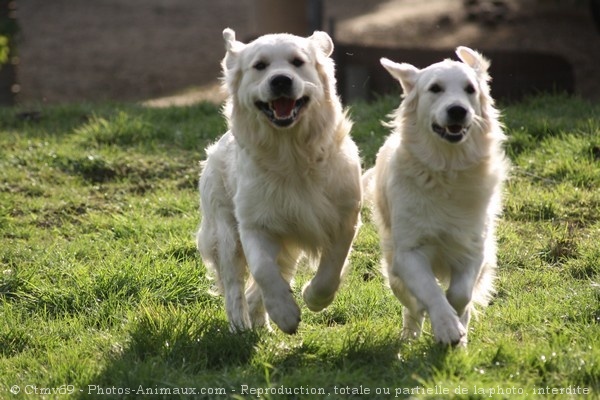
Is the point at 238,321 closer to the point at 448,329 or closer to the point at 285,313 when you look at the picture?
the point at 285,313

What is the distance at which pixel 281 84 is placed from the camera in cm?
532

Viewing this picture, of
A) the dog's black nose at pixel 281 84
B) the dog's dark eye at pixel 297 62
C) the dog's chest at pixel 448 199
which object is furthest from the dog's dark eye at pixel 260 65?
the dog's chest at pixel 448 199

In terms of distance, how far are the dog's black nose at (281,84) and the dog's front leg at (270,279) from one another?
779mm

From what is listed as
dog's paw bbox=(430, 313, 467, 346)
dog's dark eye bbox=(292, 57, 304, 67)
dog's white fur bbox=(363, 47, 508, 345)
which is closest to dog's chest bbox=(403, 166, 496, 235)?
dog's white fur bbox=(363, 47, 508, 345)

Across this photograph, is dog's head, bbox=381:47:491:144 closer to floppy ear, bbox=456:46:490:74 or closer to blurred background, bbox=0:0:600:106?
floppy ear, bbox=456:46:490:74

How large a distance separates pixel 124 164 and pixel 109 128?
74cm

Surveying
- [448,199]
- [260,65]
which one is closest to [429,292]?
[448,199]

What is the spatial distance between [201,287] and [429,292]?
6.07 ft

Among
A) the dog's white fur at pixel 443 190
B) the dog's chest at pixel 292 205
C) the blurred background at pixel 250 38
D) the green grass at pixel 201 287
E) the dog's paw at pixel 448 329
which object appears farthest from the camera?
the blurred background at pixel 250 38

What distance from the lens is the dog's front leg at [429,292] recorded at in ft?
16.0

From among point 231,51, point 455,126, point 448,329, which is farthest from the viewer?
point 231,51

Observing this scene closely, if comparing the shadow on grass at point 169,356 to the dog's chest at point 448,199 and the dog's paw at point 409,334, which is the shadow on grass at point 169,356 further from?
the dog's chest at point 448,199

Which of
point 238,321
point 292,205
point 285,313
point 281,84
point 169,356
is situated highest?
point 281,84

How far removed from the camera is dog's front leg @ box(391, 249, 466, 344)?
16.0 ft
